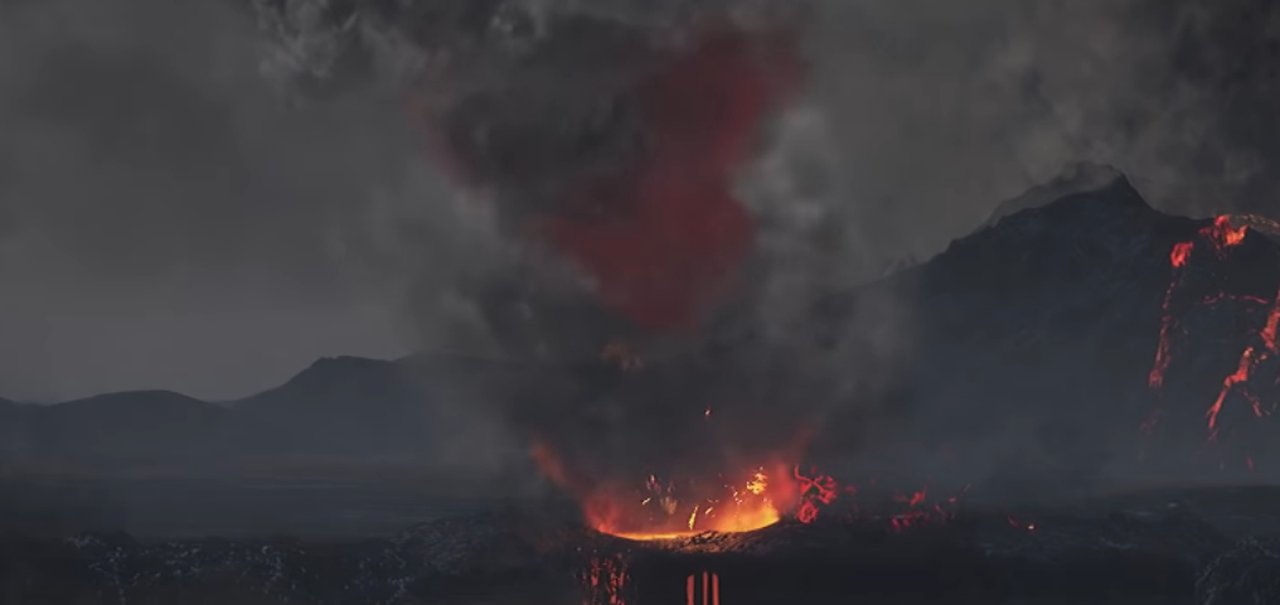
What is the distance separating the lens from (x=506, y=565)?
4439 inches

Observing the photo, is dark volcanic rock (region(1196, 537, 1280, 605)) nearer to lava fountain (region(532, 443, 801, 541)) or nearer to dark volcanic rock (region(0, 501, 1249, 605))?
dark volcanic rock (region(0, 501, 1249, 605))

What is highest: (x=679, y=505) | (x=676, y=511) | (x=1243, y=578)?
(x=679, y=505)

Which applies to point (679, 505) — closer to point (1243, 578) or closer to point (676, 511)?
point (676, 511)

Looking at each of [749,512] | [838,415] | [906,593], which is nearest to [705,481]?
[749,512]

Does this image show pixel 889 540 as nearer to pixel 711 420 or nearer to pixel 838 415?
pixel 711 420

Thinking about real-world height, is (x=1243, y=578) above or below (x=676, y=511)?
below

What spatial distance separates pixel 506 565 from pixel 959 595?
120ft

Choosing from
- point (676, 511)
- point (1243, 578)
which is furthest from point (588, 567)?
point (1243, 578)

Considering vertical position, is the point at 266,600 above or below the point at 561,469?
below

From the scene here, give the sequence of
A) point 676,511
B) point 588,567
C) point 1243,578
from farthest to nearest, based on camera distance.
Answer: point 676,511 < point 588,567 < point 1243,578

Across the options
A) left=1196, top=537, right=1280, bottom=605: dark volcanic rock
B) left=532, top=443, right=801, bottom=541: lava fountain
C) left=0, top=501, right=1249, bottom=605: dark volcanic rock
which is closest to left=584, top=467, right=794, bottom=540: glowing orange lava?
left=532, top=443, right=801, bottom=541: lava fountain

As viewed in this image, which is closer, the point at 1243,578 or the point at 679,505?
the point at 1243,578

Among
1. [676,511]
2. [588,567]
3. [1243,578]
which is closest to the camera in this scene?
[1243,578]

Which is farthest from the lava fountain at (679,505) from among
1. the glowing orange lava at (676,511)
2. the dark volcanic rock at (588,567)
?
the dark volcanic rock at (588,567)
